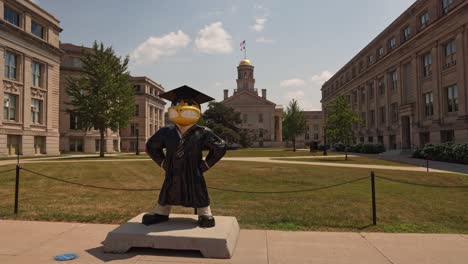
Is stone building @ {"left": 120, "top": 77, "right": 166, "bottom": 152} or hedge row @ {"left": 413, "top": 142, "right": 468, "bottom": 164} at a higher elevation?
stone building @ {"left": 120, "top": 77, "right": 166, "bottom": 152}

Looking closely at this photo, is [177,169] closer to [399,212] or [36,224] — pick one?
[36,224]

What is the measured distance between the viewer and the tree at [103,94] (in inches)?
1277

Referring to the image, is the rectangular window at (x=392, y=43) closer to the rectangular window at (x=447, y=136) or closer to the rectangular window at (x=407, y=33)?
the rectangular window at (x=407, y=33)

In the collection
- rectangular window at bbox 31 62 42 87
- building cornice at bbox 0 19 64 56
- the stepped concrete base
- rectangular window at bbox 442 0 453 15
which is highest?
rectangular window at bbox 442 0 453 15

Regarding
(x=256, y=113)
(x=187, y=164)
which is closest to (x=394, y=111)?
(x=187, y=164)

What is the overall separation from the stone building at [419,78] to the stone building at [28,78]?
40122 millimetres

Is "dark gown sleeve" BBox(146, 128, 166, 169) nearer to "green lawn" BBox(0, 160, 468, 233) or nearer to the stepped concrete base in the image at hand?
the stepped concrete base

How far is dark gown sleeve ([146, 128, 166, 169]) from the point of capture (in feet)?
20.7

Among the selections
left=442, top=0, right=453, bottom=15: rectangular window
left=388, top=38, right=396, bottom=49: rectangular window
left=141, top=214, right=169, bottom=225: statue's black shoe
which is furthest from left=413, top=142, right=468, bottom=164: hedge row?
left=141, top=214, right=169, bottom=225: statue's black shoe

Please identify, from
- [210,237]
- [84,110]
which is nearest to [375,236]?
[210,237]

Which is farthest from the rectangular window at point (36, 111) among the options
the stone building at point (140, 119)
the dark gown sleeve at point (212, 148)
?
the dark gown sleeve at point (212, 148)

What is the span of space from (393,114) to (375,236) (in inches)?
1567

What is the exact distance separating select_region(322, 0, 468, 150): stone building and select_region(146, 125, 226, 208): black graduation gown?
1054 inches

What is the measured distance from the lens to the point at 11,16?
34.1 m
